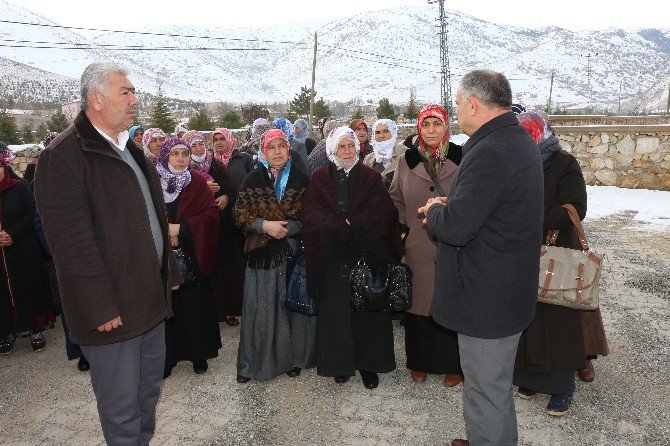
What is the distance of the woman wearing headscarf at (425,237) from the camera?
3.37 metres

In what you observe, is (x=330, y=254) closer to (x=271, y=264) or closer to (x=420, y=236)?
(x=271, y=264)

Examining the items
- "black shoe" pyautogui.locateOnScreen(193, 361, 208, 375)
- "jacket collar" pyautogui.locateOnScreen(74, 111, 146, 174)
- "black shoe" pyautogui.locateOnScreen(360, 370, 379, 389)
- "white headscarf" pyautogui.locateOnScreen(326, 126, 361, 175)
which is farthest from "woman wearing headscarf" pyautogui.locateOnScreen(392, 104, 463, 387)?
"jacket collar" pyautogui.locateOnScreen(74, 111, 146, 174)

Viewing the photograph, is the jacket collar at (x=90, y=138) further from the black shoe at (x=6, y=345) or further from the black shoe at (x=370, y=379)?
the black shoe at (x=6, y=345)

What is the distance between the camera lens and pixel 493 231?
2.05 metres

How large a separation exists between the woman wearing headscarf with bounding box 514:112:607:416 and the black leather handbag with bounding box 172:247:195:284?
2.22 metres

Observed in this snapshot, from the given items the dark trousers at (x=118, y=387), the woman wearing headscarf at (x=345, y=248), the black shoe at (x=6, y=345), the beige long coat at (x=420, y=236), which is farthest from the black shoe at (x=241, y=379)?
the black shoe at (x=6, y=345)

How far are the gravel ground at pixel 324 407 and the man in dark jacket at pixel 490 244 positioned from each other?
0.84m

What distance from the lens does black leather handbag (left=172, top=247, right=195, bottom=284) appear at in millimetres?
3273

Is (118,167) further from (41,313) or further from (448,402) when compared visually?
(41,313)

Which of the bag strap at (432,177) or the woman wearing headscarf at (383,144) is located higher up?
the woman wearing headscarf at (383,144)

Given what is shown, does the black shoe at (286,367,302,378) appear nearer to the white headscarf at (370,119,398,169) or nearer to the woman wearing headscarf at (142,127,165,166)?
the white headscarf at (370,119,398,169)

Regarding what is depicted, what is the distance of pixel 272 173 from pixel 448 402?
2.02m

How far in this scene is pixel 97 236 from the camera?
6.80 ft

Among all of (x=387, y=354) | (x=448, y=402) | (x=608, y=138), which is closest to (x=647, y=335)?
(x=448, y=402)
